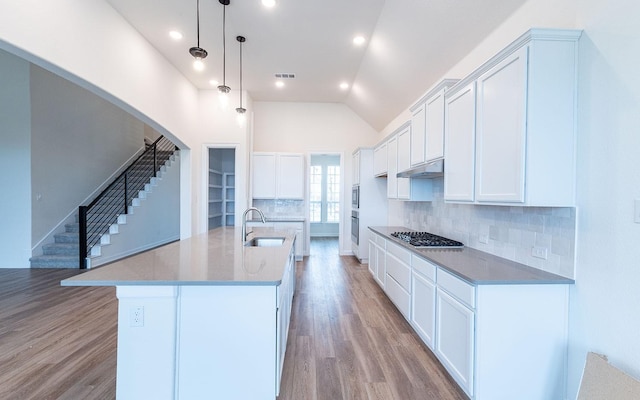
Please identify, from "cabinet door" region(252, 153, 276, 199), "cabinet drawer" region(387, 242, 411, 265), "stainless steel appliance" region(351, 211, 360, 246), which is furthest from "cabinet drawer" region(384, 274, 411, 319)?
"cabinet door" region(252, 153, 276, 199)

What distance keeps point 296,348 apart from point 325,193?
760cm

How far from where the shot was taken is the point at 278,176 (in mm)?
6352

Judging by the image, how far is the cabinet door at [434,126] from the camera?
109 inches

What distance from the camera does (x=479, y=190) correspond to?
217 centimetres

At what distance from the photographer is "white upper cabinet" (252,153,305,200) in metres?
6.31

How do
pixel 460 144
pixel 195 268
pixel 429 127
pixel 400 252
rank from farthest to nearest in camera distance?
pixel 400 252, pixel 429 127, pixel 460 144, pixel 195 268

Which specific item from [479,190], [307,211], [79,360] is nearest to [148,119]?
[79,360]

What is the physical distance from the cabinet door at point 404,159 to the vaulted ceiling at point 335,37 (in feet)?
2.66

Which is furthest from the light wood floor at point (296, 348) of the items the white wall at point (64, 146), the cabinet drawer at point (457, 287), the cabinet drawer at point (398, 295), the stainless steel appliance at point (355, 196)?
the stainless steel appliance at point (355, 196)

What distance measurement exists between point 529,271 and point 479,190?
2.14 feet

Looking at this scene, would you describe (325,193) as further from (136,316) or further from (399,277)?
(136,316)

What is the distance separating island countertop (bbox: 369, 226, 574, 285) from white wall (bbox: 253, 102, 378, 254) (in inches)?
160

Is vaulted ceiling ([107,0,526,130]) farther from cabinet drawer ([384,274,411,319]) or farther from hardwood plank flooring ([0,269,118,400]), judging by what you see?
hardwood plank flooring ([0,269,118,400])

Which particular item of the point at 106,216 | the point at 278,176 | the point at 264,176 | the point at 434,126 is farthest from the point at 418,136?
the point at 106,216
